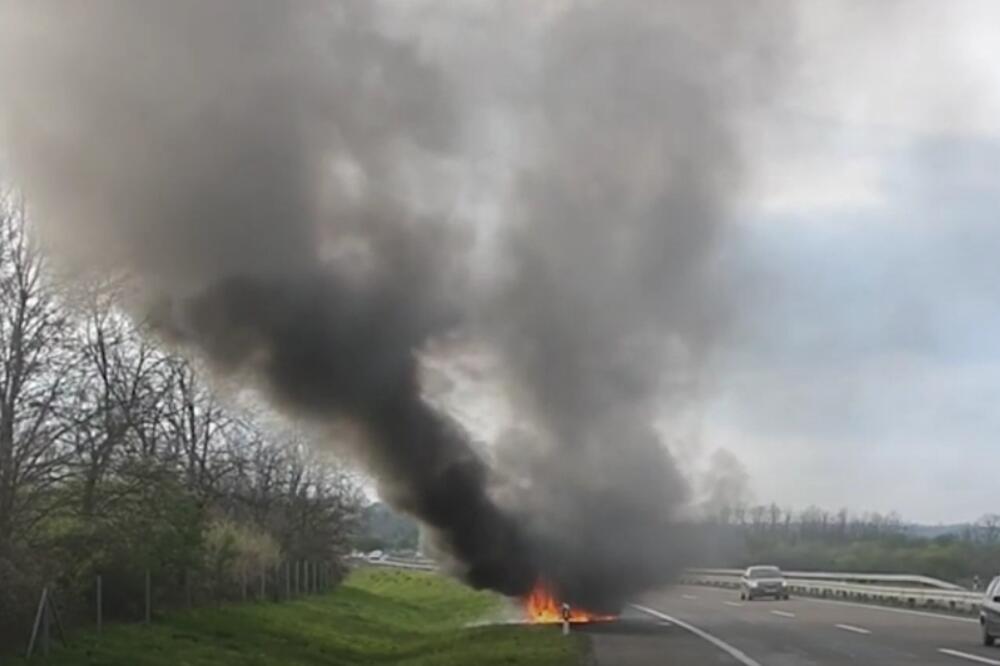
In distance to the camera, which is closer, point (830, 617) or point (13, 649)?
point (13, 649)

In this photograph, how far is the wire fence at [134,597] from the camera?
26.0 metres

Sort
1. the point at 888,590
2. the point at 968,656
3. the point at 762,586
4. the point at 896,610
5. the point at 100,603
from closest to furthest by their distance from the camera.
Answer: the point at 968,656 → the point at 100,603 → the point at 896,610 → the point at 888,590 → the point at 762,586

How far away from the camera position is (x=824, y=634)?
112 ft

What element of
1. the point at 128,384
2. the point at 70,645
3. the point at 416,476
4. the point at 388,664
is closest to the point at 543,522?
the point at 416,476

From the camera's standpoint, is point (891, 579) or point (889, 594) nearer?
point (889, 594)

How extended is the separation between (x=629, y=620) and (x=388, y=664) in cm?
1096

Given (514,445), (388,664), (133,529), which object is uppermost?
(514,445)

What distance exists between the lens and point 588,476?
41750 millimetres

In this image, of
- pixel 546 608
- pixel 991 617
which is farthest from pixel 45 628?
pixel 546 608

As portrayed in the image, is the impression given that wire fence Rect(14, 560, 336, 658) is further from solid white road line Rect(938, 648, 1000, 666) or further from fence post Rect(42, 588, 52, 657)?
solid white road line Rect(938, 648, 1000, 666)

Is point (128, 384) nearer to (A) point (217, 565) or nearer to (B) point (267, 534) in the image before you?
(A) point (217, 565)

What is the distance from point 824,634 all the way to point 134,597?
16.8 metres

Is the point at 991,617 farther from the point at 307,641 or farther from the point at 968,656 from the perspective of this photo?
the point at 307,641

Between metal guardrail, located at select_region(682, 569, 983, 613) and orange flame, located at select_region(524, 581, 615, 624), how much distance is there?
7.55 m
